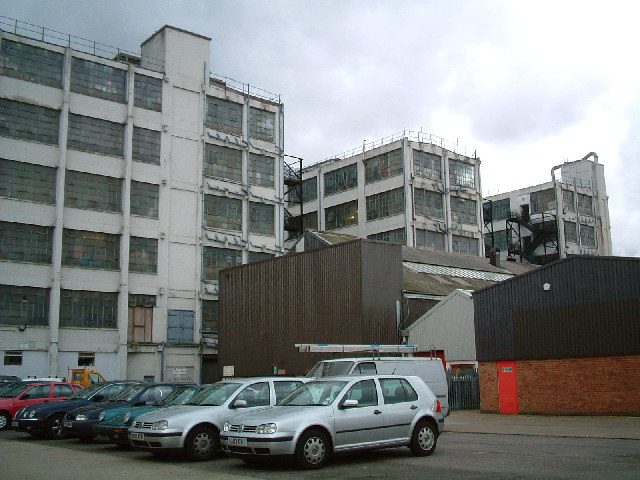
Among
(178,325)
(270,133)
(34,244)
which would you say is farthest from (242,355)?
(270,133)

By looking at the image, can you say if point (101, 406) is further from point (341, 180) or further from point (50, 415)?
point (341, 180)

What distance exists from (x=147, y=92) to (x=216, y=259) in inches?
473

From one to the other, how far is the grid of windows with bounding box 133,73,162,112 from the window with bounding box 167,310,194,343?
13553 millimetres

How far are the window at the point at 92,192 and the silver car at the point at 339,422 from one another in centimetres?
3367

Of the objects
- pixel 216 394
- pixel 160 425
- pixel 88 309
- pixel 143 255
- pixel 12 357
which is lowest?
pixel 160 425

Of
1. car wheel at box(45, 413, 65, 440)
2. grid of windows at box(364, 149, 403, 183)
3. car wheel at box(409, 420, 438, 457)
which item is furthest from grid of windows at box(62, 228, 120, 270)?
car wheel at box(409, 420, 438, 457)

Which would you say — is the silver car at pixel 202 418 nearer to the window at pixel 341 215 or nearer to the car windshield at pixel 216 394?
the car windshield at pixel 216 394

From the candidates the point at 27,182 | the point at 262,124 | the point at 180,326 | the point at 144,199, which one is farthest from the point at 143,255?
the point at 262,124

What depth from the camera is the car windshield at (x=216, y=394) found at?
48.9ft

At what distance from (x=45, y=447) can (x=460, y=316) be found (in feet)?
64.8

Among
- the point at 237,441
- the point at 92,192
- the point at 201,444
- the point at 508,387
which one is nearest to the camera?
the point at 237,441

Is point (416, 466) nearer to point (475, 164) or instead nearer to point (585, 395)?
point (585, 395)

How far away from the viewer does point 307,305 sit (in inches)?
1377

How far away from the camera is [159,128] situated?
4738cm
